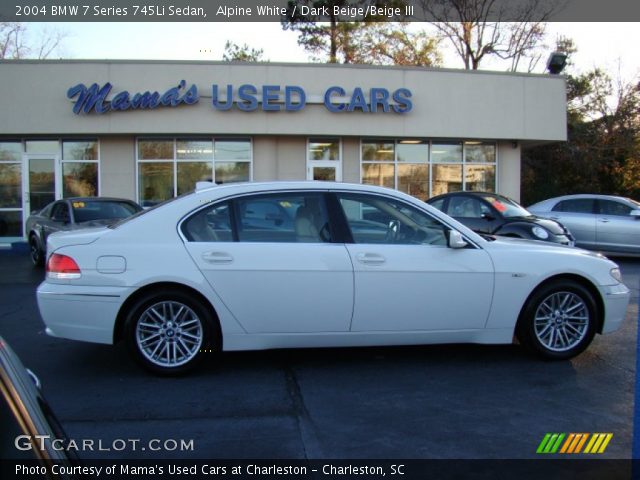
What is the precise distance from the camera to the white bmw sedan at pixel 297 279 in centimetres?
479

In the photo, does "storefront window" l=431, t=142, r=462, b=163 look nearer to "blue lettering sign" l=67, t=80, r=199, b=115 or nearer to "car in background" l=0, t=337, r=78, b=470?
"blue lettering sign" l=67, t=80, r=199, b=115

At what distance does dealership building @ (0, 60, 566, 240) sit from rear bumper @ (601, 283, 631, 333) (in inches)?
493

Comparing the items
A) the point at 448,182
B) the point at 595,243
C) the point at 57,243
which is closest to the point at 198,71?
the point at 448,182

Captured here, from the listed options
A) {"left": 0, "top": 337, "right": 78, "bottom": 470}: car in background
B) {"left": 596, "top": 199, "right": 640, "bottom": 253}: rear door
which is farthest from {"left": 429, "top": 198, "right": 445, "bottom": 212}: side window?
{"left": 0, "top": 337, "right": 78, "bottom": 470}: car in background

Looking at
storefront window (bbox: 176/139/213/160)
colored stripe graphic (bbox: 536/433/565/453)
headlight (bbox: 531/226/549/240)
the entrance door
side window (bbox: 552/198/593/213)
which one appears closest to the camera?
colored stripe graphic (bbox: 536/433/565/453)

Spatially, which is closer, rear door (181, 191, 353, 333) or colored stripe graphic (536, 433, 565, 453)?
colored stripe graphic (536, 433, 565, 453)

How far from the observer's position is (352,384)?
15.7 ft

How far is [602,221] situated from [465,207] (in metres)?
3.53

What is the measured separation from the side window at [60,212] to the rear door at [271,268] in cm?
→ 728

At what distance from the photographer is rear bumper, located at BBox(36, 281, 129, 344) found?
474cm

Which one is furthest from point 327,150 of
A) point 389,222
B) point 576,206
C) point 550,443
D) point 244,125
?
point 550,443

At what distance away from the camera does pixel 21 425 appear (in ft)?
5.25

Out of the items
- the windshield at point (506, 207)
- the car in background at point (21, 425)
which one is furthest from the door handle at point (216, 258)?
the windshield at point (506, 207)

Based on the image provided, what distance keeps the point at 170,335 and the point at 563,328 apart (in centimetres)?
344
